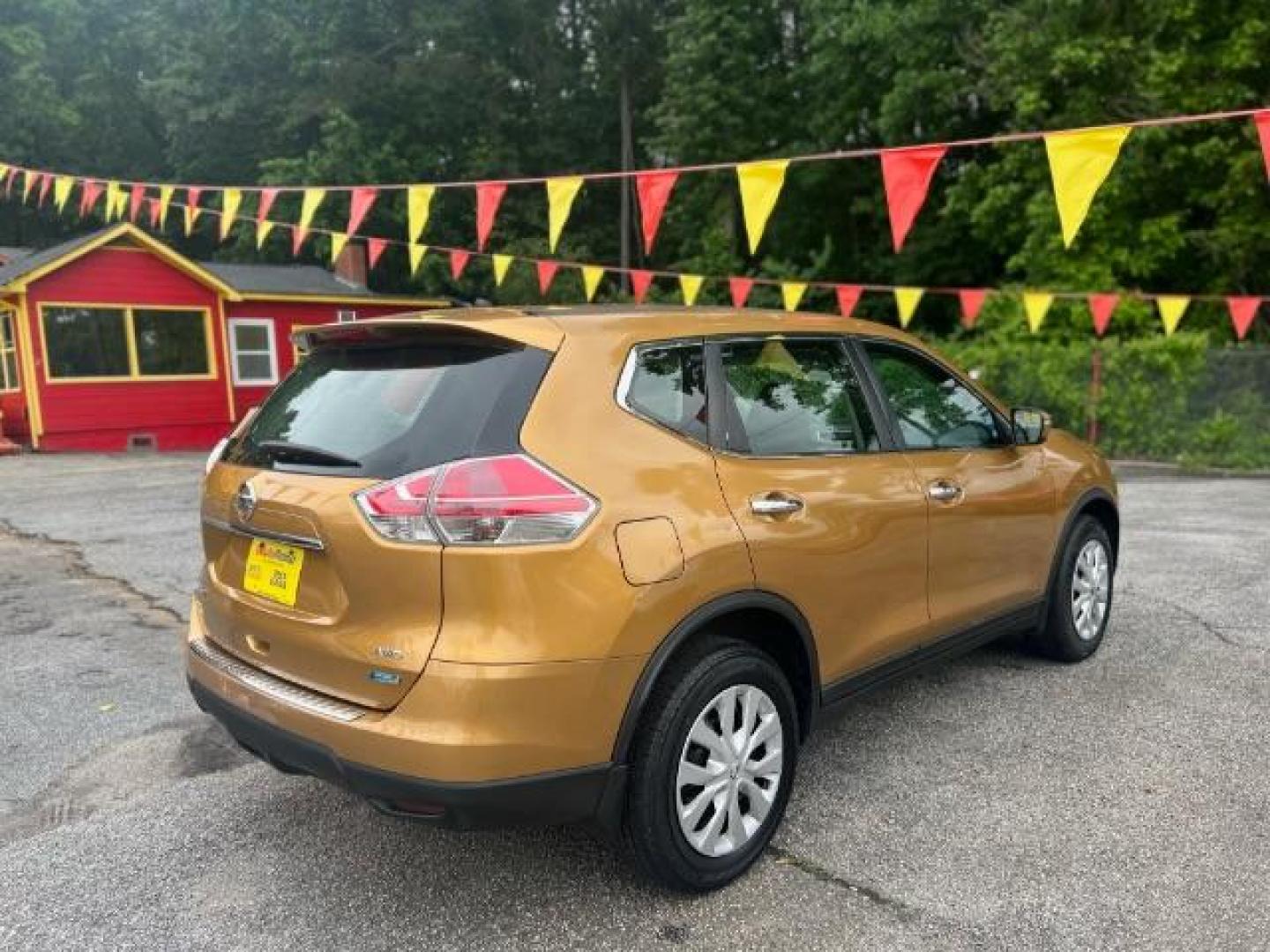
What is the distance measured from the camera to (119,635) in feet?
17.3

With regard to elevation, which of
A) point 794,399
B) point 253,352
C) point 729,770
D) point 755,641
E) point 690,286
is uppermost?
point 690,286

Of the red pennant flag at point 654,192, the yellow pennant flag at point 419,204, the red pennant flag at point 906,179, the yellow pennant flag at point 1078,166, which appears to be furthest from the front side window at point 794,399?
the yellow pennant flag at point 419,204

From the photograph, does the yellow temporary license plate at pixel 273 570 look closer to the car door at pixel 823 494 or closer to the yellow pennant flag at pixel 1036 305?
the car door at pixel 823 494

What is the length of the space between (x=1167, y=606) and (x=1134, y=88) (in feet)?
45.7

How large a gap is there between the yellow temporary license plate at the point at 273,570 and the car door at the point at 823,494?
119 cm

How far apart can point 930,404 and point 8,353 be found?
1854 centimetres

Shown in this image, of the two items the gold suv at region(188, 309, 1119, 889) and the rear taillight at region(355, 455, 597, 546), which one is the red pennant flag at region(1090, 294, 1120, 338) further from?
the rear taillight at region(355, 455, 597, 546)

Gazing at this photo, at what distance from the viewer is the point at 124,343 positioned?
58.5 feet

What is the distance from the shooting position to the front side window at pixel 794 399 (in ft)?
9.80

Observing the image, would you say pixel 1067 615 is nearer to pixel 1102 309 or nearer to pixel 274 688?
pixel 274 688

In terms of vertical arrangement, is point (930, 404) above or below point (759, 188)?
below

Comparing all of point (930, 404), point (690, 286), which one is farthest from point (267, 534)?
point (690, 286)

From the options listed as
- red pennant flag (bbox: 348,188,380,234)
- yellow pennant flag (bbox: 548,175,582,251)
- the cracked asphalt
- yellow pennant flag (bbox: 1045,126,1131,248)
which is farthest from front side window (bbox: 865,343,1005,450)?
red pennant flag (bbox: 348,188,380,234)

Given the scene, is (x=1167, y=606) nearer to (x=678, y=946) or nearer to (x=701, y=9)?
(x=678, y=946)
